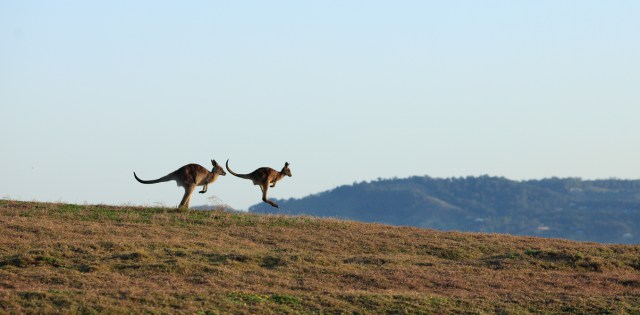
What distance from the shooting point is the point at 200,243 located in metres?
24.2

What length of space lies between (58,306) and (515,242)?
568 inches

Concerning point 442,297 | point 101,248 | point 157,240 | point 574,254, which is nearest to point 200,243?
point 157,240

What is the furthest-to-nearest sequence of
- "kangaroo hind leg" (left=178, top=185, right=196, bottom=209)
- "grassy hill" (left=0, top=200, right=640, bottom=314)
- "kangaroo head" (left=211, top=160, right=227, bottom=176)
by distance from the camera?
1. "kangaroo head" (left=211, top=160, right=227, bottom=176)
2. "kangaroo hind leg" (left=178, top=185, right=196, bottom=209)
3. "grassy hill" (left=0, top=200, right=640, bottom=314)

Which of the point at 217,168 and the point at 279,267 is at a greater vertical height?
the point at 217,168

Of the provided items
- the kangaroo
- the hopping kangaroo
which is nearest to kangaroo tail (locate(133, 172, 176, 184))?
the hopping kangaroo

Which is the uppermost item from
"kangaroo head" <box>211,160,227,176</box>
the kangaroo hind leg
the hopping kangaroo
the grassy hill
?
"kangaroo head" <box>211,160,227,176</box>

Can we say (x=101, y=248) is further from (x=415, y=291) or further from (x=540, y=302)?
(x=540, y=302)

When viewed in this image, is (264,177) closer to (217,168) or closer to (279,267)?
(217,168)

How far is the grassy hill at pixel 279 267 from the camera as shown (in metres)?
17.9

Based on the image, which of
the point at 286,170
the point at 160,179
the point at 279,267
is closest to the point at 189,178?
the point at 160,179

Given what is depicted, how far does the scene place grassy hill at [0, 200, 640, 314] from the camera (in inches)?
704

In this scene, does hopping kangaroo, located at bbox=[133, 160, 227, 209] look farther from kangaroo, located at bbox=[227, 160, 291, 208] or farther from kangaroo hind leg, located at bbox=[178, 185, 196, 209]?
kangaroo, located at bbox=[227, 160, 291, 208]

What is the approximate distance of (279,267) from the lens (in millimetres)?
21453

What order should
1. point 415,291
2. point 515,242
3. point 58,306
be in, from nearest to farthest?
point 58,306
point 415,291
point 515,242
